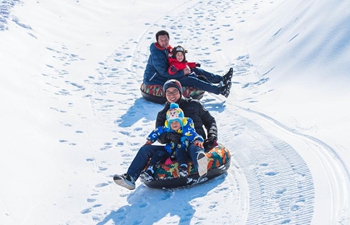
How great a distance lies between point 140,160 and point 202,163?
0.74 meters

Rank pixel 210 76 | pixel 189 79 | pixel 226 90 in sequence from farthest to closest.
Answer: pixel 210 76, pixel 189 79, pixel 226 90

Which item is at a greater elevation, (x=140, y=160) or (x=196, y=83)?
(x=196, y=83)

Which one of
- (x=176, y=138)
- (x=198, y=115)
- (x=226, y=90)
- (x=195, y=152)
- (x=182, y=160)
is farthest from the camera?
(x=226, y=90)

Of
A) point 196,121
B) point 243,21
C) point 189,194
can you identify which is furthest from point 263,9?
point 189,194

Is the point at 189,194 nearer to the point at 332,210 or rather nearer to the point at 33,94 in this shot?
the point at 332,210

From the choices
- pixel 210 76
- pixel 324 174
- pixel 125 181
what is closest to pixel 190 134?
pixel 125 181

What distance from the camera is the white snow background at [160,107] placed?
20.6 feet

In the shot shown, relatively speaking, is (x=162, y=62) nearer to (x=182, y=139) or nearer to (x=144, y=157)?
(x=182, y=139)

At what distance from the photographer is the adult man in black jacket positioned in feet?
21.3

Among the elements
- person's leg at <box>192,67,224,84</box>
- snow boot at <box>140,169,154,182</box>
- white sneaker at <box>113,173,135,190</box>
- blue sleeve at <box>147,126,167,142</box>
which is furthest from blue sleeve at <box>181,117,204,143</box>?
person's leg at <box>192,67,224,84</box>

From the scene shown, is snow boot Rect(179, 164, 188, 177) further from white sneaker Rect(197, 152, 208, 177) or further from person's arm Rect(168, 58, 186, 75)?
person's arm Rect(168, 58, 186, 75)

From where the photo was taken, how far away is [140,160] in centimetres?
670

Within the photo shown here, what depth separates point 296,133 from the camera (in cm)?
747

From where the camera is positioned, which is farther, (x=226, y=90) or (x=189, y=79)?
(x=189, y=79)
